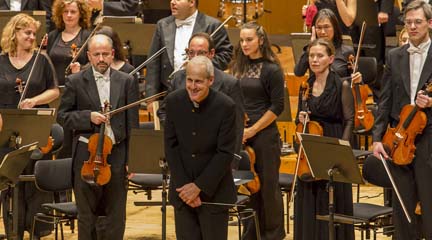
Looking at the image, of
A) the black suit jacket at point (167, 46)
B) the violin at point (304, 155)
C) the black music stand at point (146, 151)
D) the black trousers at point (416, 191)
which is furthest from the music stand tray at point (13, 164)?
the black trousers at point (416, 191)

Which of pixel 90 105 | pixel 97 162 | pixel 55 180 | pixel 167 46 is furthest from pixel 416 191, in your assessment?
pixel 55 180

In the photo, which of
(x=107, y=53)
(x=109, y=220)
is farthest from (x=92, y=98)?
(x=109, y=220)

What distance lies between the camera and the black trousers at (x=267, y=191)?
23.6 ft

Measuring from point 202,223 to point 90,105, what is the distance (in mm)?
1331

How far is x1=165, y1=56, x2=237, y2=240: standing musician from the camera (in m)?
5.73

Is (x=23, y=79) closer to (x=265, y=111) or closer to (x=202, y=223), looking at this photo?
(x=265, y=111)

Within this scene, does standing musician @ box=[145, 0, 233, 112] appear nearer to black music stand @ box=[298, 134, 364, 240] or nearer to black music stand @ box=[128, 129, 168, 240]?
black music stand @ box=[128, 129, 168, 240]

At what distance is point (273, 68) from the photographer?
7.18 metres

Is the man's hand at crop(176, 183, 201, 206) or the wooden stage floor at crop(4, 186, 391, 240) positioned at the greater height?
the man's hand at crop(176, 183, 201, 206)

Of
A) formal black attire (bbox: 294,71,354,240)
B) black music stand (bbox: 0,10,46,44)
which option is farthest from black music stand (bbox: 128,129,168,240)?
black music stand (bbox: 0,10,46,44)

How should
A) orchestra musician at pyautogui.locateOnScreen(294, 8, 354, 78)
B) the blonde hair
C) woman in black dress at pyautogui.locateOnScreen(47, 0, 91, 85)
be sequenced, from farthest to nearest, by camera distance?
woman in black dress at pyautogui.locateOnScreen(47, 0, 91, 85) < orchestra musician at pyautogui.locateOnScreen(294, 8, 354, 78) < the blonde hair

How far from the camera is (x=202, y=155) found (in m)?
5.79

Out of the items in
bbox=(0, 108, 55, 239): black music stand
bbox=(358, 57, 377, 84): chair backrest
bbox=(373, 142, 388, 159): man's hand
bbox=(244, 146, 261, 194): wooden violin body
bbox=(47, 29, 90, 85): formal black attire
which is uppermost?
bbox=(47, 29, 90, 85): formal black attire

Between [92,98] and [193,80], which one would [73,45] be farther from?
[193,80]
